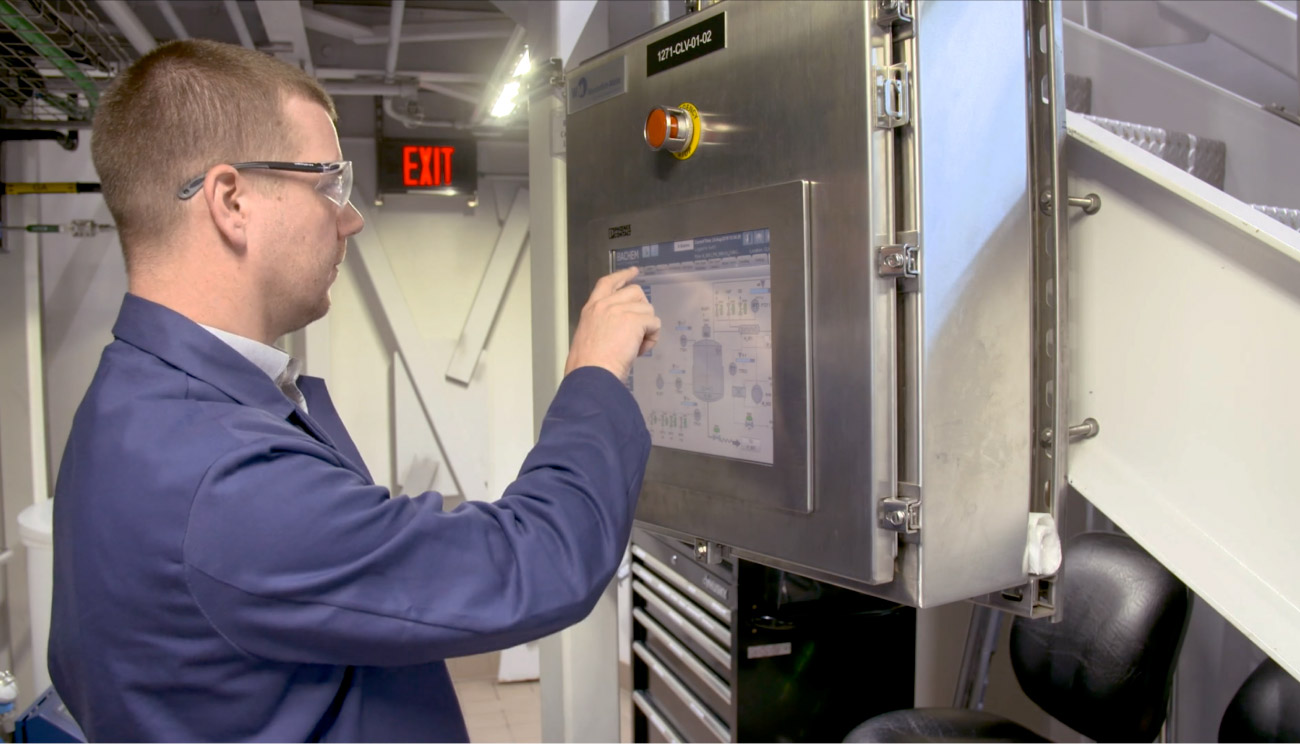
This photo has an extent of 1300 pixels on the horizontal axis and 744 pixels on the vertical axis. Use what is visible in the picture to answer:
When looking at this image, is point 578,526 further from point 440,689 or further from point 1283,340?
point 1283,340

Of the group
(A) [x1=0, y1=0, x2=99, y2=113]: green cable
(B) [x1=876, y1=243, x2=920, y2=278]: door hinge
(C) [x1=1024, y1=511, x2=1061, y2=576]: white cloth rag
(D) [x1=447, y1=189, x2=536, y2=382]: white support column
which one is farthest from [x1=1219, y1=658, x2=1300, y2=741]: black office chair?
(D) [x1=447, y1=189, x2=536, y2=382]: white support column

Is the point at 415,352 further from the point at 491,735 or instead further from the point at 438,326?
the point at 491,735

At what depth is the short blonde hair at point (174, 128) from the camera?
0.87 meters

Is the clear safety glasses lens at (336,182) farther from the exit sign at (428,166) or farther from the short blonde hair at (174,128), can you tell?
the exit sign at (428,166)

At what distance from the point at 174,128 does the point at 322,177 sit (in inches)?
5.4

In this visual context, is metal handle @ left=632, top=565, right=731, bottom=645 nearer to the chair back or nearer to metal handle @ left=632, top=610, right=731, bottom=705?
metal handle @ left=632, top=610, right=731, bottom=705

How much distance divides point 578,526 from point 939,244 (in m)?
0.44

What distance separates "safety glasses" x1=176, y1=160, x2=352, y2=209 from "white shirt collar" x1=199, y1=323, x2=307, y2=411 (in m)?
0.13

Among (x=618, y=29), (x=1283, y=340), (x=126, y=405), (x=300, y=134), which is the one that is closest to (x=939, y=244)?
(x=1283, y=340)

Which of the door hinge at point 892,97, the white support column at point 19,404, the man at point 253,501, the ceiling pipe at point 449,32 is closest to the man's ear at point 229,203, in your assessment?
the man at point 253,501

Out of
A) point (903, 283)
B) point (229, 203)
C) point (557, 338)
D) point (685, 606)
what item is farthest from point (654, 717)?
point (229, 203)

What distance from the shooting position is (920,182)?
885 mm

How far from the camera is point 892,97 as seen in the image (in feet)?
2.90

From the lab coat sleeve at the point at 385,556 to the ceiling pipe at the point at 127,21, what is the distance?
68.3 inches
